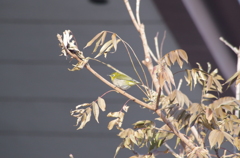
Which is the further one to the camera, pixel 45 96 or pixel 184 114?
pixel 45 96

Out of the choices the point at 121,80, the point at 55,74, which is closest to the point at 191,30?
the point at 55,74

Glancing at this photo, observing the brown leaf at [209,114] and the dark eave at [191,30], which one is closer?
the brown leaf at [209,114]

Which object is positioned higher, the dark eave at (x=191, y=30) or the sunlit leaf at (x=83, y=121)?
the dark eave at (x=191, y=30)

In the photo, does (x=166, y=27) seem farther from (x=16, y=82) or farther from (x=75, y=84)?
(x=16, y=82)

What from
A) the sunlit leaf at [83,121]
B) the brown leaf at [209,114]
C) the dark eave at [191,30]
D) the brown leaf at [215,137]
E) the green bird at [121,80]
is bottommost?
the brown leaf at [215,137]

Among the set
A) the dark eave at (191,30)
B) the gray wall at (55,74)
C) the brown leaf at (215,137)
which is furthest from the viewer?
the gray wall at (55,74)

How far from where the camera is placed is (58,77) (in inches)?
89.3

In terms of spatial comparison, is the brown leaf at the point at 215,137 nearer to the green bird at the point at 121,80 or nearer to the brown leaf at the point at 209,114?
the brown leaf at the point at 209,114

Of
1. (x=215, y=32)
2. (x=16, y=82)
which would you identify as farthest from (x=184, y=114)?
(x=16, y=82)

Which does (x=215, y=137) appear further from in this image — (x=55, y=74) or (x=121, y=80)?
(x=55, y=74)

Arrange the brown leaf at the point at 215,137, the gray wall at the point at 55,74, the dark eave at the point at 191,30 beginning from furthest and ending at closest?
the gray wall at the point at 55,74 → the dark eave at the point at 191,30 → the brown leaf at the point at 215,137

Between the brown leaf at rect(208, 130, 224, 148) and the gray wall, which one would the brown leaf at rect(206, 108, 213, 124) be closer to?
the brown leaf at rect(208, 130, 224, 148)

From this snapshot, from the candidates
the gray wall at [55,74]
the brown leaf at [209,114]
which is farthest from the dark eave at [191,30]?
the brown leaf at [209,114]

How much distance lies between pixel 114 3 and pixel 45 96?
0.74 metres
